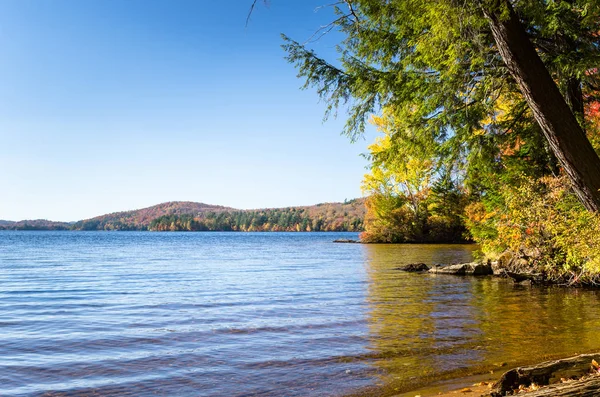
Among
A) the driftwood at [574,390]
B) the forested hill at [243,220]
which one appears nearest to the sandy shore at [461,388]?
the driftwood at [574,390]

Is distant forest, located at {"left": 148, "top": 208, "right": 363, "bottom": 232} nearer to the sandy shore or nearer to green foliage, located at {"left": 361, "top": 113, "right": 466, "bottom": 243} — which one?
green foliage, located at {"left": 361, "top": 113, "right": 466, "bottom": 243}

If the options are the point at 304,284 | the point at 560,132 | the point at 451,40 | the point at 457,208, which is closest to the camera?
the point at 560,132

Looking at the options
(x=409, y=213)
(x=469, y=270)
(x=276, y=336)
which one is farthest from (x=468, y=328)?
(x=409, y=213)

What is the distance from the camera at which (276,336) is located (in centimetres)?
999

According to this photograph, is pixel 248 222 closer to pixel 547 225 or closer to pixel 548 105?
pixel 547 225

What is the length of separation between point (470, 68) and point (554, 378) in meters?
5.24

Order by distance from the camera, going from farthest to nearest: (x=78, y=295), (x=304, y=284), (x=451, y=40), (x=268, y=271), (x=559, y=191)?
(x=268, y=271) → (x=304, y=284) → (x=78, y=295) → (x=559, y=191) → (x=451, y=40)

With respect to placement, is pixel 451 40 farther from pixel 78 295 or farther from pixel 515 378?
pixel 78 295

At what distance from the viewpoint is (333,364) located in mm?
7883

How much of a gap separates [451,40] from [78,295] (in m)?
14.4

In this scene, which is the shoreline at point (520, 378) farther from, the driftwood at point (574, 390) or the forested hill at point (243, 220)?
the forested hill at point (243, 220)

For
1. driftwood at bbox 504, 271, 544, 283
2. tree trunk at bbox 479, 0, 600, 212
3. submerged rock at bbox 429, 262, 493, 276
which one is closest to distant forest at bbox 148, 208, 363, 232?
submerged rock at bbox 429, 262, 493, 276

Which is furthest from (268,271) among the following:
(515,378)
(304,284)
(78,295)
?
(515,378)

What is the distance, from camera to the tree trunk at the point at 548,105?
21.0ft
